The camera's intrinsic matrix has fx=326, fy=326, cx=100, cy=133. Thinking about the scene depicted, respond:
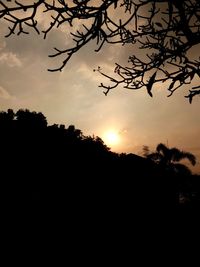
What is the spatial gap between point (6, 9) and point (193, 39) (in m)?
2.09

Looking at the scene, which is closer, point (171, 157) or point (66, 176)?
point (66, 176)

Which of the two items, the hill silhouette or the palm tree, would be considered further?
the palm tree

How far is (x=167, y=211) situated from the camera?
2825cm

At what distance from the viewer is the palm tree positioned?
38938 mm

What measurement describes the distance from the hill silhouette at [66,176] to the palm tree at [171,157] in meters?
9.75

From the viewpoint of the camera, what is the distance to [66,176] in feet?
69.8

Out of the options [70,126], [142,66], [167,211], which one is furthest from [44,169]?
[142,66]

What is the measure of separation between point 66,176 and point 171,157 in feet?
71.5

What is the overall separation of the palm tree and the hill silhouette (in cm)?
975

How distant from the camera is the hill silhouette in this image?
1866 cm

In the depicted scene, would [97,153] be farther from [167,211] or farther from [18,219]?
[18,219]

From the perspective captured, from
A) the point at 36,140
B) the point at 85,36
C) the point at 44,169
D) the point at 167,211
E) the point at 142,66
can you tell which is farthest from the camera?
the point at 167,211

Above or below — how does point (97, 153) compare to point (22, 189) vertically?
above

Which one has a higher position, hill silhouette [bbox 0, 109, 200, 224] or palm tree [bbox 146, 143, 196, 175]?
palm tree [bbox 146, 143, 196, 175]
